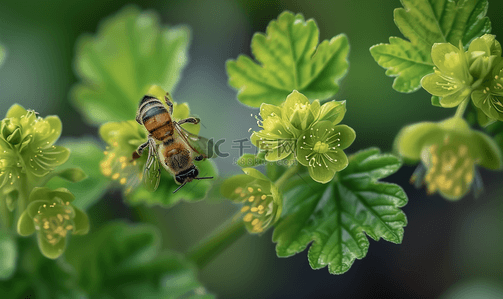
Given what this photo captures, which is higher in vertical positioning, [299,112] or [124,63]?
[124,63]

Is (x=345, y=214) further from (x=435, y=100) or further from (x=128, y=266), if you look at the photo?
(x=128, y=266)

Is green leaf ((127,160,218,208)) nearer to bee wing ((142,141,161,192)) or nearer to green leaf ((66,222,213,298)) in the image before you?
bee wing ((142,141,161,192))

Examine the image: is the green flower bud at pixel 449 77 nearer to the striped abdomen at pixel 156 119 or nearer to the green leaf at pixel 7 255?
the striped abdomen at pixel 156 119

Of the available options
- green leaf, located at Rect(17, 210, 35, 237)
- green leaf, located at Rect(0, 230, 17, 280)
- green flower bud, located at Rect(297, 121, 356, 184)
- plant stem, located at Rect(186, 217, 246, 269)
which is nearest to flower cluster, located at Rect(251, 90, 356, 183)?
green flower bud, located at Rect(297, 121, 356, 184)

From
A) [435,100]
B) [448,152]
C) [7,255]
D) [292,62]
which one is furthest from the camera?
[7,255]

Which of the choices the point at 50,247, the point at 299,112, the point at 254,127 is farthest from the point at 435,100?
the point at 254,127

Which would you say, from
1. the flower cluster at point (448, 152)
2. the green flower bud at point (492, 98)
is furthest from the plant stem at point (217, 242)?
the green flower bud at point (492, 98)
